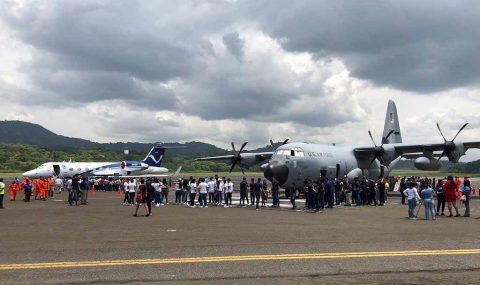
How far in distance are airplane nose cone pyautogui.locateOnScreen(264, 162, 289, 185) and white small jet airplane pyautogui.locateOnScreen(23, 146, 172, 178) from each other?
34538mm

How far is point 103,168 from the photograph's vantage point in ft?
212

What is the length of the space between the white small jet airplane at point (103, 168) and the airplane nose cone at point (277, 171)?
1360 inches

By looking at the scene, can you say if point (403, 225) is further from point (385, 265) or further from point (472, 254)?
point (385, 265)

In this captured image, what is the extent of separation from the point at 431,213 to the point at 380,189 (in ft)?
28.4

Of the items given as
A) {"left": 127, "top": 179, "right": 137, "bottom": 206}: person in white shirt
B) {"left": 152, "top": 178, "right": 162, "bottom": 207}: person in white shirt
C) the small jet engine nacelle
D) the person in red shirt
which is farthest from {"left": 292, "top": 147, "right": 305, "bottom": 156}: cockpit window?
the small jet engine nacelle

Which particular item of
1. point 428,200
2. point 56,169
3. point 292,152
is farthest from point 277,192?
point 56,169

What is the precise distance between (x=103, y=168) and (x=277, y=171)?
40843 mm

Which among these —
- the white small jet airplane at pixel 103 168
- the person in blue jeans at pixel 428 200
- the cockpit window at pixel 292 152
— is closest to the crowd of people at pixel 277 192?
the person in blue jeans at pixel 428 200

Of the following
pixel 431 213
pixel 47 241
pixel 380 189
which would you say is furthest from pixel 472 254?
pixel 380 189

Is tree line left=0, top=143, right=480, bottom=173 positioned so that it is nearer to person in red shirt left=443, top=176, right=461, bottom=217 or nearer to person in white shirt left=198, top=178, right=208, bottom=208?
person in white shirt left=198, top=178, right=208, bottom=208

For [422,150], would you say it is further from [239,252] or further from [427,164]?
[239,252]

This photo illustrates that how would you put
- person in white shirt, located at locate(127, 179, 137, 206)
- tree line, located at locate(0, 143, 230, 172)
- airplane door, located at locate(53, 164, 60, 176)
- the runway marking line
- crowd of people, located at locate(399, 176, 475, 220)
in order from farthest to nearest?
tree line, located at locate(0, 143, 230, 172) → airplane door, located at locate(53, 164, 60, 176) → person in white shirt, located at locate(127, 179, 137, 206) → crowd of people, located at locate(399, 176, 475, 220) → the runway marking line

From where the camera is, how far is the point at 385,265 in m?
9.58

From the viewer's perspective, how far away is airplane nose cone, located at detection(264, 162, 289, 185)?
2922cm
